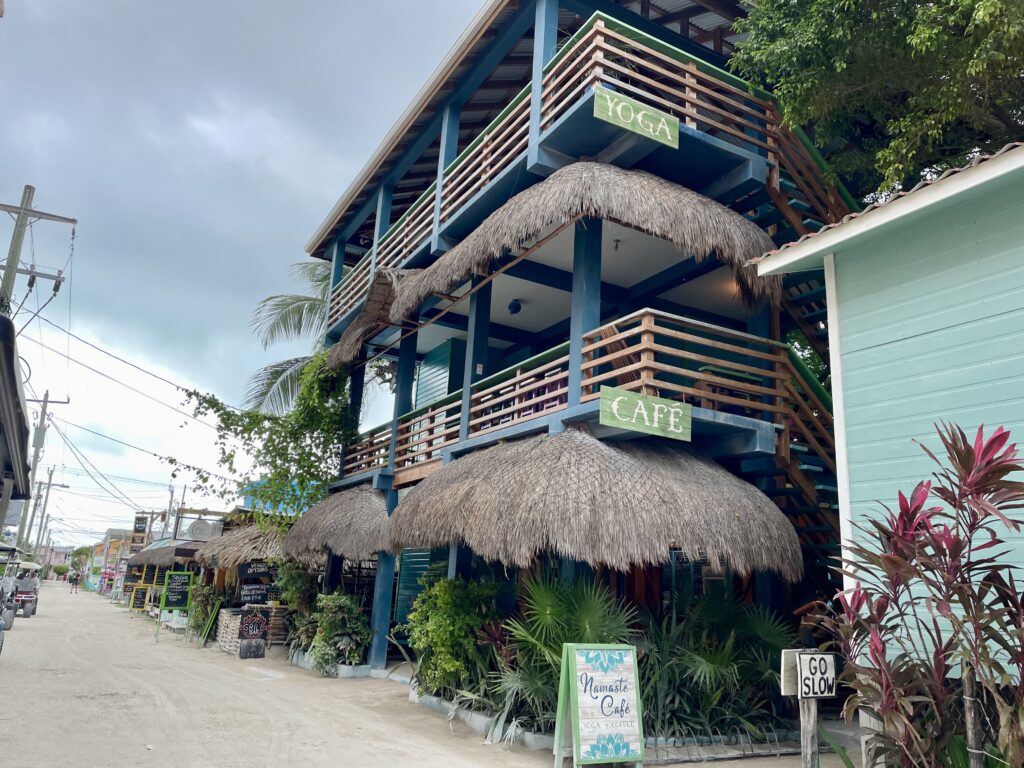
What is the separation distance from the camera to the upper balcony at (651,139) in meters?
8.79

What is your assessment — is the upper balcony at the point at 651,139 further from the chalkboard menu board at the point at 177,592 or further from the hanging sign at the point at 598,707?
the chalkboard menu board at the point at 177,592

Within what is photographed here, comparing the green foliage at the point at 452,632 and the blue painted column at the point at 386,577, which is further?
the blue painted column at the point at 386,577

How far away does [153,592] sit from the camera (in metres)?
28.5

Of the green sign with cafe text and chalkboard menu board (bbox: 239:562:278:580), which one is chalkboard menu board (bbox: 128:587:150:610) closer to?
chalkboard menu board (bbox: 239:562:278:580)

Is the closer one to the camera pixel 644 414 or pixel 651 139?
pixel 644 414

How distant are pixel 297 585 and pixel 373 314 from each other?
226 inches

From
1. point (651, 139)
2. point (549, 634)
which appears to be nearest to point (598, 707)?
point (549, 634)

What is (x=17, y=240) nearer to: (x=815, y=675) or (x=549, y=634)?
(x=549, y=634)

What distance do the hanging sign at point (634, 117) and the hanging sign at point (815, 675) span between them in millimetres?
5931

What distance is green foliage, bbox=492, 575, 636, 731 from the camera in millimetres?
7285

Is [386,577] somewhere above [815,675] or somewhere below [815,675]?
above

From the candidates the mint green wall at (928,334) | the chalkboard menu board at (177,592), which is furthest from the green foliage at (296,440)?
the mint green wall at (928,334)

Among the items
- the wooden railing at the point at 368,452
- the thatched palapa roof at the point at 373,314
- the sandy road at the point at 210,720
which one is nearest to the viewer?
the sandy road at the point at 210,720

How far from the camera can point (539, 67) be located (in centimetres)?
962
